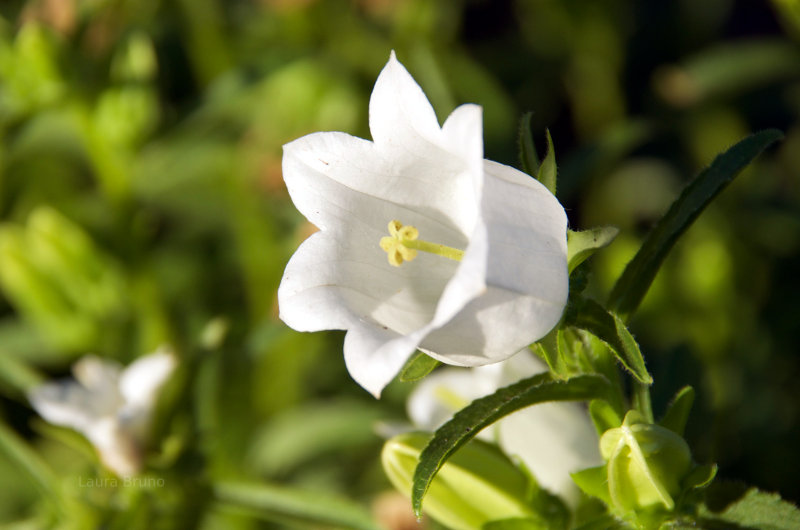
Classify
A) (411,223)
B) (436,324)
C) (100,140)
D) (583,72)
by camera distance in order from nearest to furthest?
1. (436,324)
2. (411,223)
3. (100,140)
4. (583,72)

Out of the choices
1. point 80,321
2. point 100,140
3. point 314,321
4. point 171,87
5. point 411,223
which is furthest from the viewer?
point 171,87

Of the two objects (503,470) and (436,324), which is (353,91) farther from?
(436,324)

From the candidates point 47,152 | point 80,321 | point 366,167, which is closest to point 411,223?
point 366,167

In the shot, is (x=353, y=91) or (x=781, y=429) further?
(x=353, y=91)

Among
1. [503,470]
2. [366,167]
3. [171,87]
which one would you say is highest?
[366,167]

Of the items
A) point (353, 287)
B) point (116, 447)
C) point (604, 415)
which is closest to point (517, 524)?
point (604, 415)

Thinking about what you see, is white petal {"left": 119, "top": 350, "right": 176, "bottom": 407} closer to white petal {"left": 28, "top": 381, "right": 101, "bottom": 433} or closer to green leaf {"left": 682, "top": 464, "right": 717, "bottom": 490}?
white petal {"left": 28, "top": 381, "right": 101, "bottom": 433}

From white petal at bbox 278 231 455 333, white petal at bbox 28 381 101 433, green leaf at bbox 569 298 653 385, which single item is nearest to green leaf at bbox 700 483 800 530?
green leaf at bbox 569 298 653 385

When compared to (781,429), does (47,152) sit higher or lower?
higher

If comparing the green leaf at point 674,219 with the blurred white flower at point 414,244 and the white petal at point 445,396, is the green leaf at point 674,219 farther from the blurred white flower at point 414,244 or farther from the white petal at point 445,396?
the white petal at point 445,396
